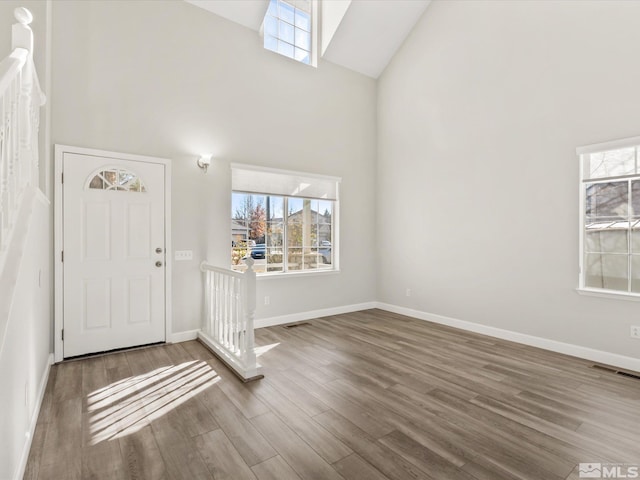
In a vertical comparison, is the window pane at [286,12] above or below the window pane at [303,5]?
below

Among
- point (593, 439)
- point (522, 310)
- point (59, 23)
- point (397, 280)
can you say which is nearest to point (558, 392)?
point (593, 439)

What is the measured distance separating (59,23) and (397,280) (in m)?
5.41

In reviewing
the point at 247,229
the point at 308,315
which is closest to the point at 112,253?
the point at 247,229

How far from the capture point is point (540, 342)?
386 centimetres

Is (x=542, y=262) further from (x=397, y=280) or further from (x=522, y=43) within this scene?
(x=522, y=43)

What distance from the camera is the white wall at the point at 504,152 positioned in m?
3.42

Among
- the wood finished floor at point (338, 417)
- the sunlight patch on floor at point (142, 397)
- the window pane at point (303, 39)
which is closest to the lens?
the wood finished floor at point (338, 417)

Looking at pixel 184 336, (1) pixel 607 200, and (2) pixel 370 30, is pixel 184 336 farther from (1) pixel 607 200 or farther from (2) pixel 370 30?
(2) pixel 370 30

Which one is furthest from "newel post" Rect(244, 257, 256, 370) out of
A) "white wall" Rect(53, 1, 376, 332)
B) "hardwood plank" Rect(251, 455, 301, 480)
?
"white wall" Rect(53, 1, 376, 332)

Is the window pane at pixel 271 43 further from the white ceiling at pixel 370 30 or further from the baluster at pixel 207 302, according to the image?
the baluster at pixel 207 302

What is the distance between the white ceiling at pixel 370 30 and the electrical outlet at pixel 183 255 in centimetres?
316

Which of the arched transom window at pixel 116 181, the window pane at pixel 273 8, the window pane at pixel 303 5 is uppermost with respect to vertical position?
the window pane at pixel 303 5

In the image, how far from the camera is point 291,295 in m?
5.06

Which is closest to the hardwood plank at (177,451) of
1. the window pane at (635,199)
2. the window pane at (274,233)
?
the window pane at (274,233)
